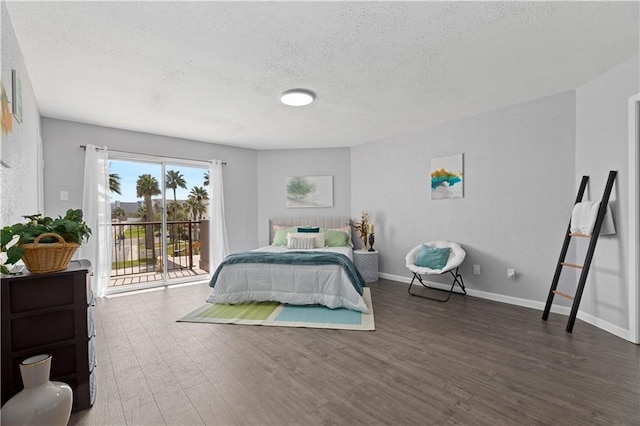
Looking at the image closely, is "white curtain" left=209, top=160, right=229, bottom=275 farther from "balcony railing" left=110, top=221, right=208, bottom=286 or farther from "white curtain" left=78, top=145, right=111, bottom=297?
"white curtain" left=78, top=145, right=111, bottom=297

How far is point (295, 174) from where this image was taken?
6.10 meters

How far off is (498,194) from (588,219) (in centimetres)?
105

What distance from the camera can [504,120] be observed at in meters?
3.83

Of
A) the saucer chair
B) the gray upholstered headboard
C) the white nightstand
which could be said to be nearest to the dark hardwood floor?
the saucer chair

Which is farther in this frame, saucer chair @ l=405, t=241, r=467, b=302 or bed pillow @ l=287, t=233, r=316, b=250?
bed pillow @ l=287, t=233, r=316, b=250

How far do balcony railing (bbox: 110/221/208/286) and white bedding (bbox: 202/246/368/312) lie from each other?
1.97 m

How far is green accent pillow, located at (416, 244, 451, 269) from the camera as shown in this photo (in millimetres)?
4082

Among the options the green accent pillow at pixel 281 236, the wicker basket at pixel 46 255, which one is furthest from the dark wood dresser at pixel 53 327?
the green accent pillow at pixel 281 236

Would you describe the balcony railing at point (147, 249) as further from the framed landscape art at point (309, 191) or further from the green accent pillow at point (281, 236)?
the framed landscape art at point (309, 191)

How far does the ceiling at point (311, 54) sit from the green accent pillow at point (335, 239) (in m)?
2.21

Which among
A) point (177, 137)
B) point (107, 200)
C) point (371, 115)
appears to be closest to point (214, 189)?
point (177, 137)

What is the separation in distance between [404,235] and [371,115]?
2.10 metres

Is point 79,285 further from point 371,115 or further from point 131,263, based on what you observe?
point 131,263

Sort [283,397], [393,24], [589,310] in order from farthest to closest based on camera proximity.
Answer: [589,310], [393,24], [283,397]
